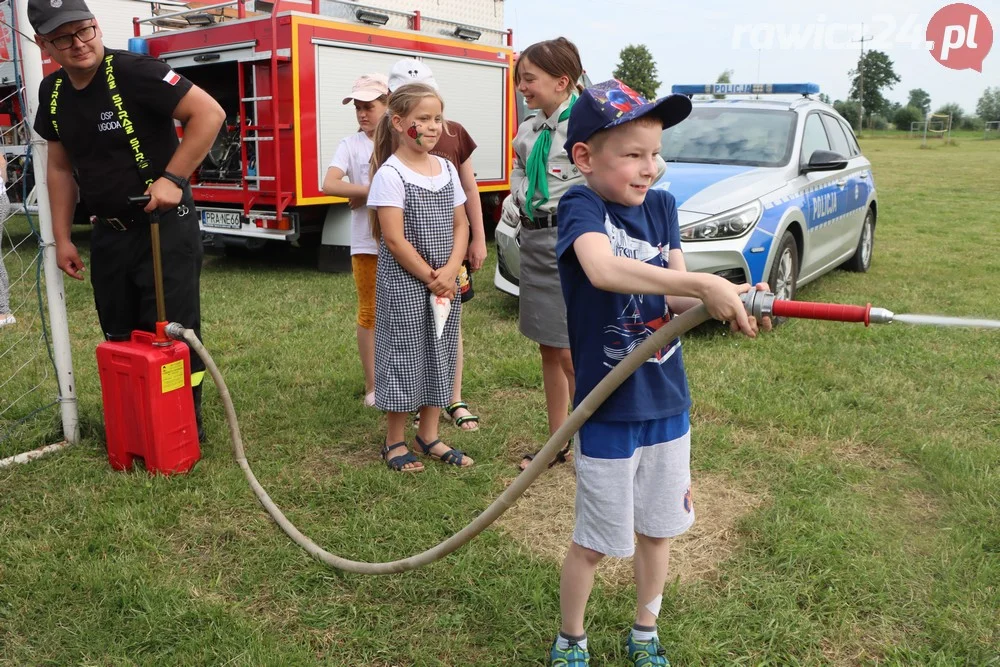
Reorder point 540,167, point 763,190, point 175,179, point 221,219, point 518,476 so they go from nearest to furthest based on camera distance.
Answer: point 518,476 < point 540,167 < point 175,179 < point 763,190 < point 221,219

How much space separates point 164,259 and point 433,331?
4.24 ft

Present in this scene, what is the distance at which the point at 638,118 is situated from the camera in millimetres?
2146

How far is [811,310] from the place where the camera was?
1805 millimetres

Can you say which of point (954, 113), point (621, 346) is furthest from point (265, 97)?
point (954, 113)

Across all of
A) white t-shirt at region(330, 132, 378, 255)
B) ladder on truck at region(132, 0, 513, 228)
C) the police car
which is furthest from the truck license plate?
white t-shirt at region(330, 132, 378, 255)

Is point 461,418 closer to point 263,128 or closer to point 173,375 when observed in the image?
point 173,375

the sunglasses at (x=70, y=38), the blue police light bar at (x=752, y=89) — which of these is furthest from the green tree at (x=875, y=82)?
the sunglasses at (x=70, y=38)

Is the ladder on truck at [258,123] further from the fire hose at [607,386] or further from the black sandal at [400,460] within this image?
the fire hose at [607,386]

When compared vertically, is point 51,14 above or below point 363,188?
above

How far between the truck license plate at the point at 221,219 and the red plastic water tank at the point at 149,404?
217 inches

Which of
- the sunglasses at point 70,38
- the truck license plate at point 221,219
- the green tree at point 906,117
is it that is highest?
the green tree at point 906,117

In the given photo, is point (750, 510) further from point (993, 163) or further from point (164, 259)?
point (993, 163)

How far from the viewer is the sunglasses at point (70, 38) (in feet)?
11.5

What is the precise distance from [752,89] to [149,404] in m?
7.00
